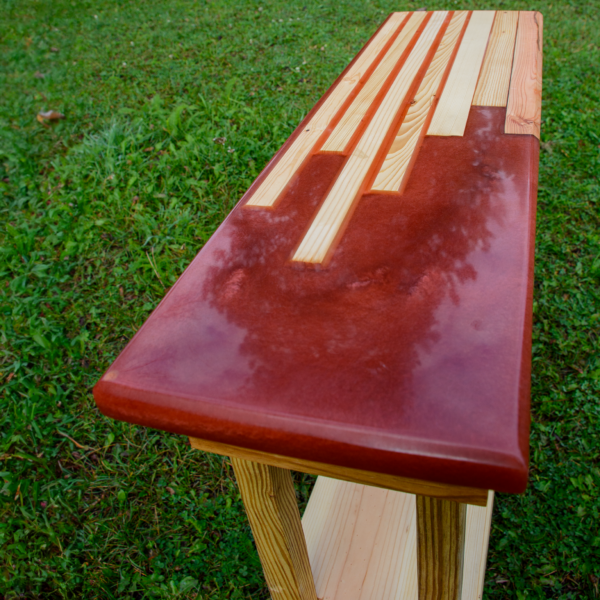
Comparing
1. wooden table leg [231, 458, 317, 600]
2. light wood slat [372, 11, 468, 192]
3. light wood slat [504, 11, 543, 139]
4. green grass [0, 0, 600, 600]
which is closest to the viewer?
wooden table leg [231, 458, 317, 600]

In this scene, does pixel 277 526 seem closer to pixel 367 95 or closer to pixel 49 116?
pixel 367 95

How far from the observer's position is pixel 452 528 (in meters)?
0.83

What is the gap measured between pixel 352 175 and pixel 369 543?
3.68 ft

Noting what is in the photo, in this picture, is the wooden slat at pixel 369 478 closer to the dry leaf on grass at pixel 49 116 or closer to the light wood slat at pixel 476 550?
the light wood slat at pixel 476 550

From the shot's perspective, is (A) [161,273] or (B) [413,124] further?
(A) [161,273]

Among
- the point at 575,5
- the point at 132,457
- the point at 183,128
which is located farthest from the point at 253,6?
the point at 132,457

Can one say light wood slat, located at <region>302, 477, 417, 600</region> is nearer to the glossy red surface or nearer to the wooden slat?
the wooden slat

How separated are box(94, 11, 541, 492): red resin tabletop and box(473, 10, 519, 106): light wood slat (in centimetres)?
6

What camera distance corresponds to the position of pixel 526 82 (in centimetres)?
145

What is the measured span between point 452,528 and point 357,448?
0.32m

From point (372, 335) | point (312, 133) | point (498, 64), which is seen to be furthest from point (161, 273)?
point (372, 335)

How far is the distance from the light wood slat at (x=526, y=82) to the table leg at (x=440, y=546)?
93cm

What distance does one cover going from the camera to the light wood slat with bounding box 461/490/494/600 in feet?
4.41

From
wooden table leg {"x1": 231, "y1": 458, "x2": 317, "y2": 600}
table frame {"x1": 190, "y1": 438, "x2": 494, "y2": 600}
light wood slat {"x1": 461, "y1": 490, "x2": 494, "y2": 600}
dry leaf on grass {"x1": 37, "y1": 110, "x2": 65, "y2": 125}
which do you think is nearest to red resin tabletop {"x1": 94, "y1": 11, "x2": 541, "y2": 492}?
table frame {"x1": 190, "y1": 438, "x2": 494, "y2": 600}
